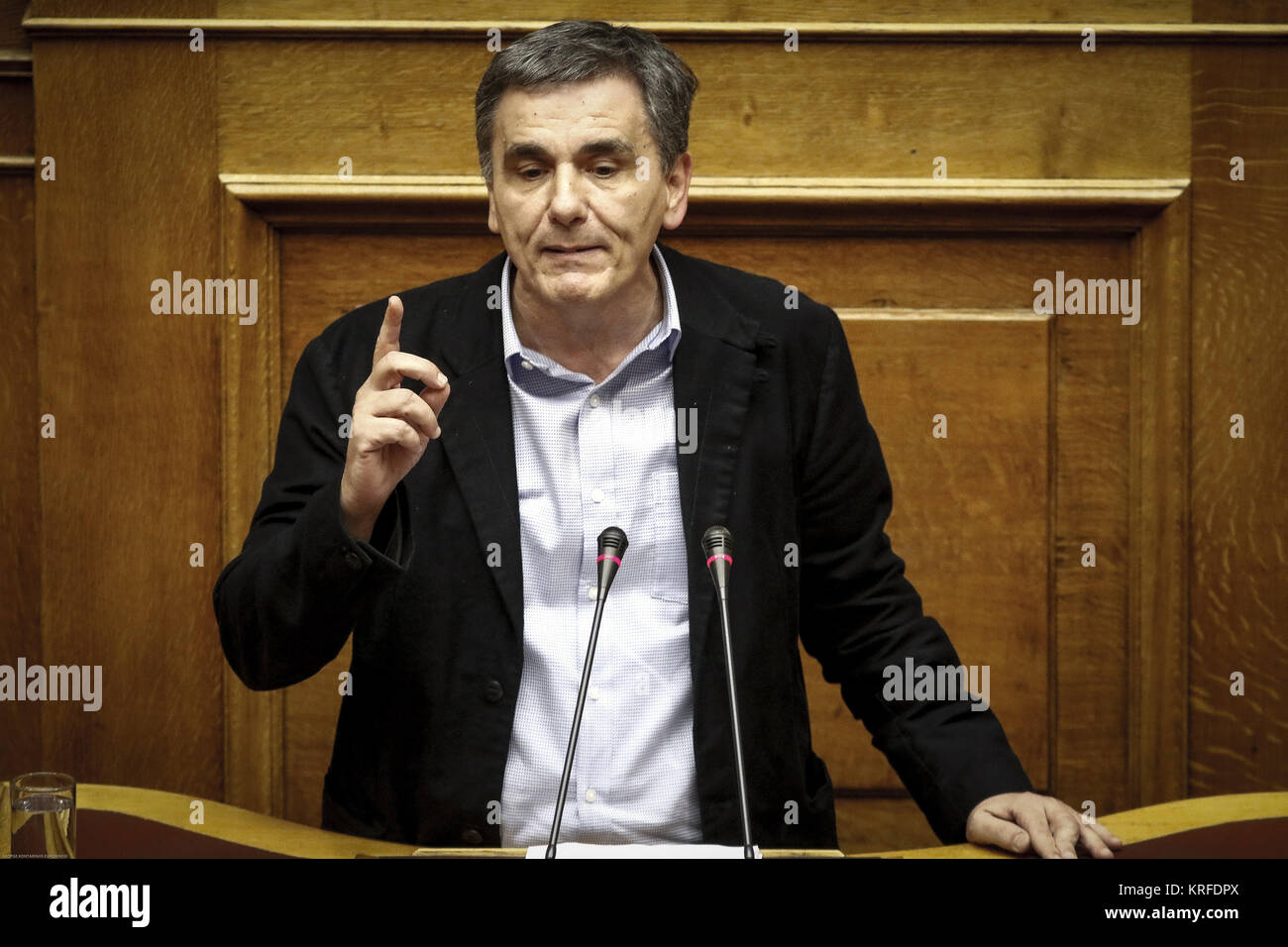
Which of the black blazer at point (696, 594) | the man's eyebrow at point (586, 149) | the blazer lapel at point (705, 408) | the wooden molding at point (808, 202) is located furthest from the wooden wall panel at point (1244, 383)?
the man's eyebrow at point (586, 149)

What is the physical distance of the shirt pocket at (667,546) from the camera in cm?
171

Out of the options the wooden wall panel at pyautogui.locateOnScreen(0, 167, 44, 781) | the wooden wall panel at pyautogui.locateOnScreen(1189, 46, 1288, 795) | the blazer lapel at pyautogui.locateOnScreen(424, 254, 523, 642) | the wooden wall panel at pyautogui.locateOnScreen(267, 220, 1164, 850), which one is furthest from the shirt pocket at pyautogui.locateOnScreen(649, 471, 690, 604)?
the wooden wall panel at pyautogui.locateOnScreen(0, 167, 44, 781)

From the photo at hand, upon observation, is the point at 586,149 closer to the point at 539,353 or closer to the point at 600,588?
the point at 539,353

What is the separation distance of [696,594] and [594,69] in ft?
2.26

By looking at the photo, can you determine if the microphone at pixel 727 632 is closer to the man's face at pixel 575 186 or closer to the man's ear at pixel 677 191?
the man's face at pixel 575 186

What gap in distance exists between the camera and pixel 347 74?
2.27m

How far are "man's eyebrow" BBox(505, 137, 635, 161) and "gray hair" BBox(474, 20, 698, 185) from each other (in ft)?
0.22

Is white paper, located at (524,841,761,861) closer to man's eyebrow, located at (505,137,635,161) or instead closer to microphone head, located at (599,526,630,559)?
microphone head, located at (599,526,630,559)

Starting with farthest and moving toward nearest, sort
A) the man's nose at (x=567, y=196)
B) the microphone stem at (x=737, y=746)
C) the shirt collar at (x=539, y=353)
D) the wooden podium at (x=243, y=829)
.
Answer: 1. the shirt collar at (x=539, y=353)
2. the man's nose at (x=567, y=196)
3. the wooden podium at (x=243, y=829)
4. the microphone stem at (x=737, y=746)

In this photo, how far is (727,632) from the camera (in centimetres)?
121

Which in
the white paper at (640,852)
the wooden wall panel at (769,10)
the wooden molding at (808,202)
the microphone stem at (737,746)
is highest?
the wooden wall panel at (769,10)

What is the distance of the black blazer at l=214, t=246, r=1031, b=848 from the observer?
161 centimetres

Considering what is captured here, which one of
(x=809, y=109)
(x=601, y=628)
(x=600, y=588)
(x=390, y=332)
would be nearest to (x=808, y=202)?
(x=809, y=109)

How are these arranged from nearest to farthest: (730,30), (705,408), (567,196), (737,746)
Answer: (737,746)
(567,196)
(705,408)
(730,30)
